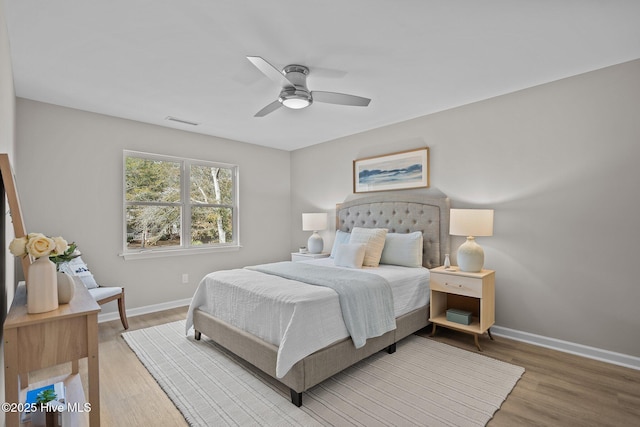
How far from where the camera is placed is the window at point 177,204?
13.6ft

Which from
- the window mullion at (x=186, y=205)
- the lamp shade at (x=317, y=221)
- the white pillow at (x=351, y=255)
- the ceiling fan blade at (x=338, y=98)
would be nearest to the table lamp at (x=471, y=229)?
the white pillow at (x=351, y=255)

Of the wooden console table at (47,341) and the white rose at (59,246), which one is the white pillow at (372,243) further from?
the white rose at (59,246)

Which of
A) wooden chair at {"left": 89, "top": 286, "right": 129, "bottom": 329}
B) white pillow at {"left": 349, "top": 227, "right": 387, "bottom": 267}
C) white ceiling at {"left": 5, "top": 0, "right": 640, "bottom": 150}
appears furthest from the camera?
white pillow at {"left": 349, "top": 227, "right": 387, "bottom": 267}

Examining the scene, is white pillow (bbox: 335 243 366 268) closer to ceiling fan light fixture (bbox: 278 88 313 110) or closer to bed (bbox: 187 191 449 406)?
bed (bbox: 187 191 449 406)

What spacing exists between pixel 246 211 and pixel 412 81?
3340 millimetres

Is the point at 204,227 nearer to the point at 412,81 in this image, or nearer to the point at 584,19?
the point at 412,81

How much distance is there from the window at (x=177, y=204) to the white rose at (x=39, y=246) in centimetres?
274

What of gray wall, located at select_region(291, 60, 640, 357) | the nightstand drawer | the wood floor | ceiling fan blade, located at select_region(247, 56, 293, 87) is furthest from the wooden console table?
gray wall, located at select_region(291, 60, 640, 357)

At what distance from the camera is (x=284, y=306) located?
2.25m

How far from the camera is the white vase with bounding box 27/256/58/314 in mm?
1437

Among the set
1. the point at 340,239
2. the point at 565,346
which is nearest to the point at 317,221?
the point at 340,239

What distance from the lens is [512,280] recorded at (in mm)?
3229

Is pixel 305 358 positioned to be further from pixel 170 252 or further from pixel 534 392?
pixel 170 252

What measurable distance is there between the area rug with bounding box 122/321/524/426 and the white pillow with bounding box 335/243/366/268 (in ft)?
3.43
